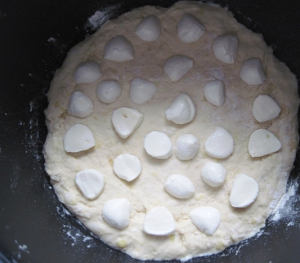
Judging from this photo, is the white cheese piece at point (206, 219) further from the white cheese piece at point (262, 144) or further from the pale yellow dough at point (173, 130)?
the white cheese piece at point (262, 144)

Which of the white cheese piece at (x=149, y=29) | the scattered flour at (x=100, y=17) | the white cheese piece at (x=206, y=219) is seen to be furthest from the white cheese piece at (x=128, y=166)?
the scattered flour at (x=100, y=17)

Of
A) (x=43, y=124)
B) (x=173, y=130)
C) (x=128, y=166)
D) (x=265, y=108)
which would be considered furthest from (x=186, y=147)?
(x=43, y=124)

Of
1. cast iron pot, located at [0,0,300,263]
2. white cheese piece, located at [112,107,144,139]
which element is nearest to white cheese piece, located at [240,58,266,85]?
cast iron pot, located at [0,0,300,263]

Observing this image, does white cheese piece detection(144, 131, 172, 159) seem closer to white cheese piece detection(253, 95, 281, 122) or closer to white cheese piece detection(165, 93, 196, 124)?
white cheese piece detection(165, 93, 196, 124)

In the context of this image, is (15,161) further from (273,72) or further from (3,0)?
(273,72)

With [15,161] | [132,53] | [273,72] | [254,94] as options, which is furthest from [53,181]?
[273,72]

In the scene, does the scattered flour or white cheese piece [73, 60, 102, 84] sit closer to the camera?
white cheese piece [73, 60, 102, 84]
